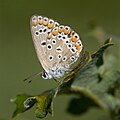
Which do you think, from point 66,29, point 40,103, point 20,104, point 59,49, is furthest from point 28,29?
point 40,103

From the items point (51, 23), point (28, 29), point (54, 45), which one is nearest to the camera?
point (51, 23)

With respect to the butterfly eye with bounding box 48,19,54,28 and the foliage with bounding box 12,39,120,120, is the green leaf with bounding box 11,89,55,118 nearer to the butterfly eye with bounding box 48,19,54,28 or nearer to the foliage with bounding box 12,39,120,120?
the foliage with bounding box 12,39,120,120

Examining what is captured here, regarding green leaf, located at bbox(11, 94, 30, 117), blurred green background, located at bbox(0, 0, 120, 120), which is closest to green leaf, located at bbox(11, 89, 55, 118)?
green leaf, located at bbox(11, 94, 30, 117)

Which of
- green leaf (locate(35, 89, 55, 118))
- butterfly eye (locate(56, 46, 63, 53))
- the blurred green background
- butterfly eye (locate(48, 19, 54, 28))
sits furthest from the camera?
the blurred green background

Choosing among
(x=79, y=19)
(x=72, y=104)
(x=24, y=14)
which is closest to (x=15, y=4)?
(x=24, y=14)

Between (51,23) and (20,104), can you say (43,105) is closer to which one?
(20,104)

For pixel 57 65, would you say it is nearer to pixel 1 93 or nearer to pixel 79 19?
pixel 1 93
